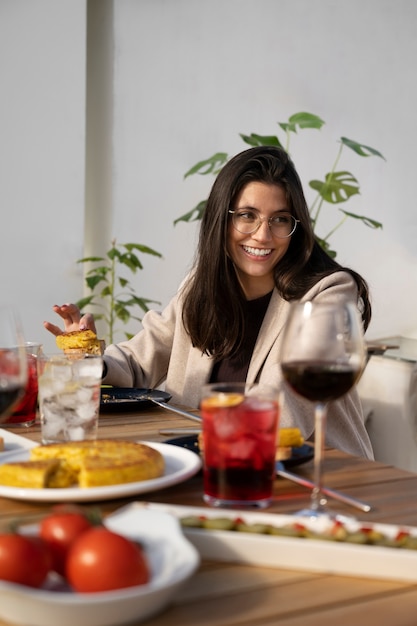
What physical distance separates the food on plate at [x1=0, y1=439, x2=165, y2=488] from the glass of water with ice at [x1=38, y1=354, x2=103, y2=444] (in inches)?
9.4

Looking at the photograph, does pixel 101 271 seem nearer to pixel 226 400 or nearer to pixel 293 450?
pixel 293 450

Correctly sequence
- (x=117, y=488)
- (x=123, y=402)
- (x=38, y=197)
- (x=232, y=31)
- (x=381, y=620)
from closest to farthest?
(x=381, y=620)
(x=117, y=488)
(x=123, y=402)
(x=38, y=197)
(x=232, y=31)

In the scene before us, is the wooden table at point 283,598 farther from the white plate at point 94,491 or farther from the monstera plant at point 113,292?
the monstera plant at point 113,292

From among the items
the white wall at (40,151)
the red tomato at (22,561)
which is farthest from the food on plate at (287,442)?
the white wall at (40,151)

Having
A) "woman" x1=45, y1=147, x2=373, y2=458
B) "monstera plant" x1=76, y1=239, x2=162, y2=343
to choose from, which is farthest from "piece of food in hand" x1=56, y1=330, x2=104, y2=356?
"monstera plant" x1=76, y1=239, x2=162, y2=343

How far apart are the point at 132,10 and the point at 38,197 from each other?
3.55 ft

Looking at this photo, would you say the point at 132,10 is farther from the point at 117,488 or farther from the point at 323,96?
the point at 117,488

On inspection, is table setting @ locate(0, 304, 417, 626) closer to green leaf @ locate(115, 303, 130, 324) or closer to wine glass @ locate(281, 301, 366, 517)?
wine glass @ locate(281, 301, 366, 517)

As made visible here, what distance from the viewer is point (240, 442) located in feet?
3.39

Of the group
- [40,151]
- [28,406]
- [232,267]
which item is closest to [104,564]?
[28,406]

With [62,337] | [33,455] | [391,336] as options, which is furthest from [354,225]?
[33,455]

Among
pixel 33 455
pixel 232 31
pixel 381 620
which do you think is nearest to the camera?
pixel 381 620

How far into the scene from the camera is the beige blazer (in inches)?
80.7

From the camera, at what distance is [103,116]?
4559mm
